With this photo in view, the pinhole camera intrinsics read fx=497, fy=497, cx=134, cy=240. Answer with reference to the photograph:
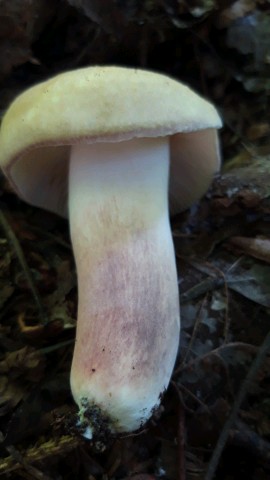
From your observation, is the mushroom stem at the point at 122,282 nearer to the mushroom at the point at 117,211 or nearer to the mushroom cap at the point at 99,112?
the mushroom at the point at 117,211

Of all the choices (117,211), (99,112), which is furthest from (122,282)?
(99,112)

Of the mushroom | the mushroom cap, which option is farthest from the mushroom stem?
the mushroom cap

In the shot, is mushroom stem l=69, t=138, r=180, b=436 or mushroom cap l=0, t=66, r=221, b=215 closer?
mushroom cap l=0, t=66, r=221, b=215

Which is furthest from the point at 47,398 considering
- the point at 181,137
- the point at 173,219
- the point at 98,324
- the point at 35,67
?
the point at 35,67

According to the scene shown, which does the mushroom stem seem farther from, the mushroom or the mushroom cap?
the mushroom cap

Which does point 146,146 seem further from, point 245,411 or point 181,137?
point 245,411

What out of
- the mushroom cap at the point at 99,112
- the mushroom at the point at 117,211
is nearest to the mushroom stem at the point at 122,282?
the mushroom at the point at 117,211

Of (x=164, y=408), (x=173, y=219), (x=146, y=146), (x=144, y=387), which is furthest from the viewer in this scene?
(x=173, y=219)

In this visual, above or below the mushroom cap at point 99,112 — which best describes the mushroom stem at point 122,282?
below
